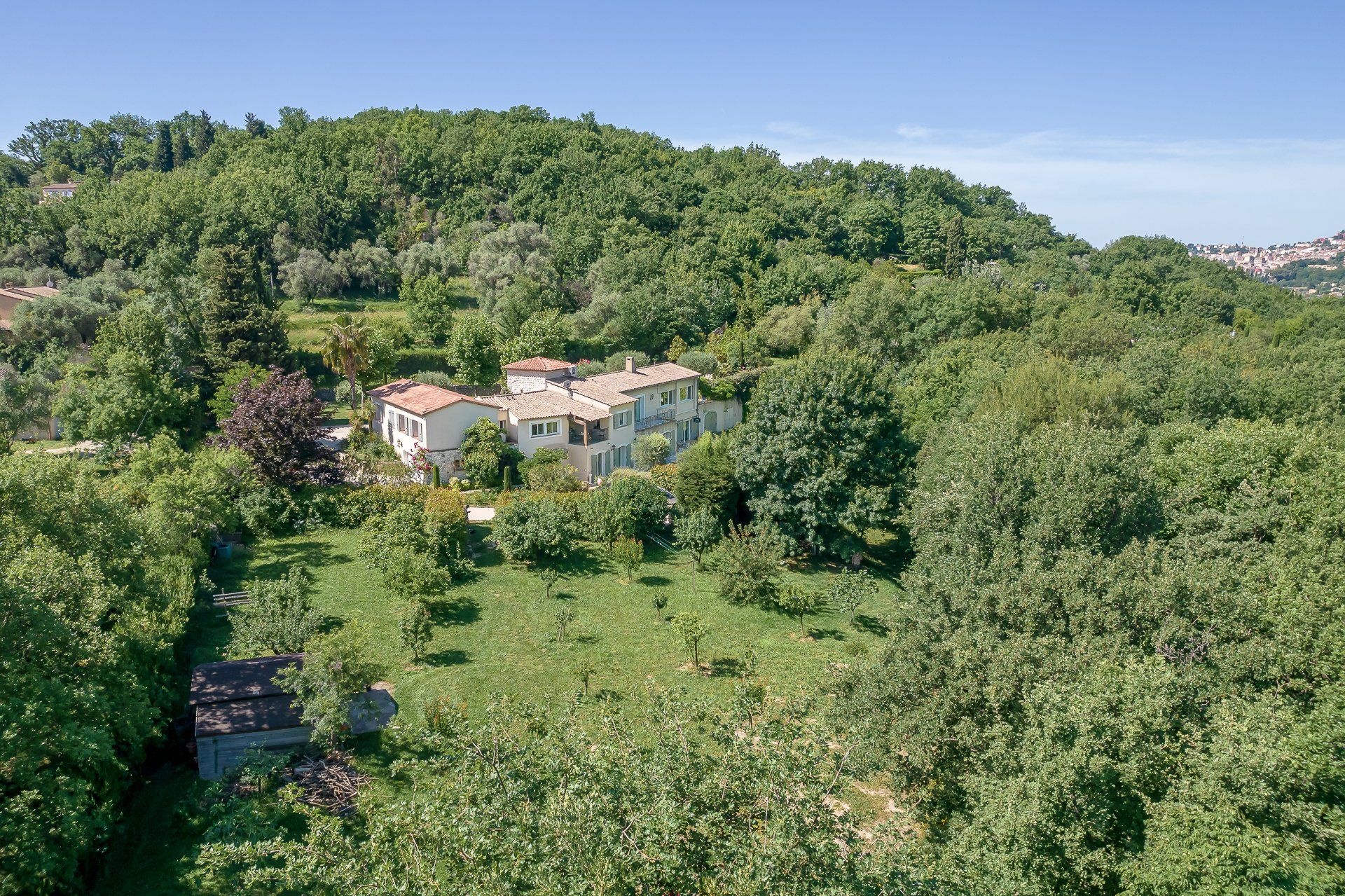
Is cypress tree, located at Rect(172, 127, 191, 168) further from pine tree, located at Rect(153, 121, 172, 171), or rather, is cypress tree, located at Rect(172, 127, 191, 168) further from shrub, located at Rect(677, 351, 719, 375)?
shrub, located at Rect(677, 351, 719, 375)

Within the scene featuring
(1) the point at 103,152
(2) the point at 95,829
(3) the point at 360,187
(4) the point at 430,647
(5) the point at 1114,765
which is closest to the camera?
(5) the point at 1114,765

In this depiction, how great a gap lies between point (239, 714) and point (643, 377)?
30.2 metres

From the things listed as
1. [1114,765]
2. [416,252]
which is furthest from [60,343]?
[1114,765]

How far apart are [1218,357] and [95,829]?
55.9 meters

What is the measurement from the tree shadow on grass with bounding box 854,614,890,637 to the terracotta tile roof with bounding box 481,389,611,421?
56.5 feet

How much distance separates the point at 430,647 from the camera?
72.1 feet

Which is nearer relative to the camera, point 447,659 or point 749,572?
point 447,659

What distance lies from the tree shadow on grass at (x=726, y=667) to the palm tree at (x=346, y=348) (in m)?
29.5

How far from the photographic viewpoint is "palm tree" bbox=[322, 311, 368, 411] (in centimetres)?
4166

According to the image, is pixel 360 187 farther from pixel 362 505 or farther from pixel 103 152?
pixel 103 152

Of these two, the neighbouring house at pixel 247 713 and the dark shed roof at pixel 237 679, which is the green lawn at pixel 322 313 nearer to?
the dark shed roof at pixel 237 679

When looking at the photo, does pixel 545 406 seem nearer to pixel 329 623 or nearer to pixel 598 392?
pixel 598 392

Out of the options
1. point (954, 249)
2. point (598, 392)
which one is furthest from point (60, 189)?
point (954, 249)

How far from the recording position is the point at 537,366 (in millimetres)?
42812
